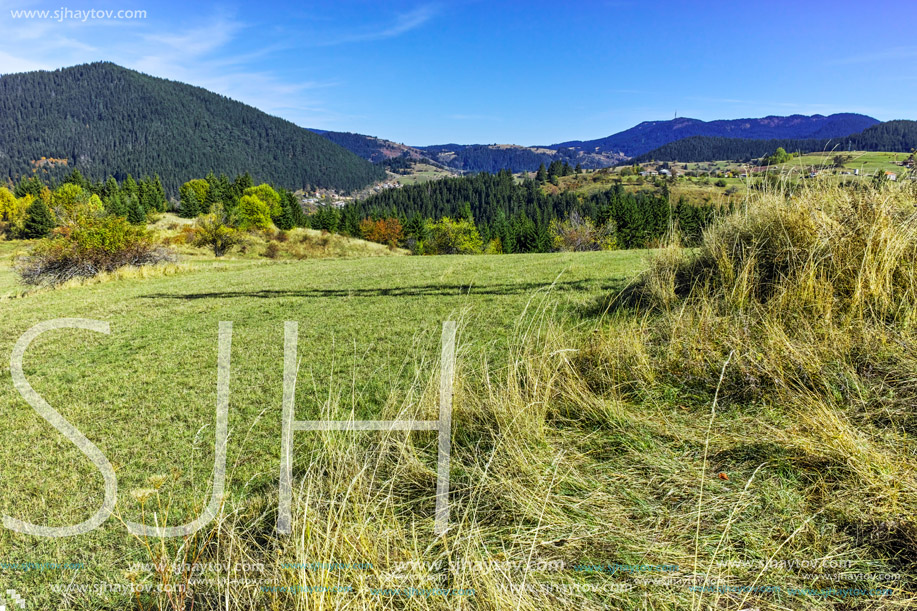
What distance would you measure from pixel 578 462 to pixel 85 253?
1892 centimetres

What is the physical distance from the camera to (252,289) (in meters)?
11.0

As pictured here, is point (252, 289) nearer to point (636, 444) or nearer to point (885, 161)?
point (636, 444)

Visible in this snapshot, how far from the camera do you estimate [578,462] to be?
2.37 meters

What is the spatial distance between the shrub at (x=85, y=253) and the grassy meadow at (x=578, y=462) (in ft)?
40.7

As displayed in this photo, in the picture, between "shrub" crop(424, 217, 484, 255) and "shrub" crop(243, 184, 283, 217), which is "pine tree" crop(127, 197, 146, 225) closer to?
"shrub" crop(243, 184, 283, 217)

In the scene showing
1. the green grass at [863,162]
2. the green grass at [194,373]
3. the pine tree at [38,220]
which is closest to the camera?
the green grass at [194,373]

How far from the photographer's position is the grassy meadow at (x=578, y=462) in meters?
1.65

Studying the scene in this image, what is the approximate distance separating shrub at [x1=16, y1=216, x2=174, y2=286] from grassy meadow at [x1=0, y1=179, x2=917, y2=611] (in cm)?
1241

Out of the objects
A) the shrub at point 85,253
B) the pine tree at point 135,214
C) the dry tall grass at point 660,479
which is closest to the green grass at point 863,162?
the dry tall grass at point 660,479

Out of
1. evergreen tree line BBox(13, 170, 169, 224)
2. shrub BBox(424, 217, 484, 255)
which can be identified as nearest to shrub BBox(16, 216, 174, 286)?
evergreen tree line BBox(13, 170, 169, 224)

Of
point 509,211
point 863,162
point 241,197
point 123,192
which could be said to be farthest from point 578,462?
point 509,211

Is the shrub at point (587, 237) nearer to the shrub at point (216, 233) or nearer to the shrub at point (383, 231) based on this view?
the shrub at point (383, 231)

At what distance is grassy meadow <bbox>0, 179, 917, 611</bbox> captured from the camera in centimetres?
165

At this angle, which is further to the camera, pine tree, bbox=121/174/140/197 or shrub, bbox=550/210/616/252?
pine tree, bbox=121/174/140/197
